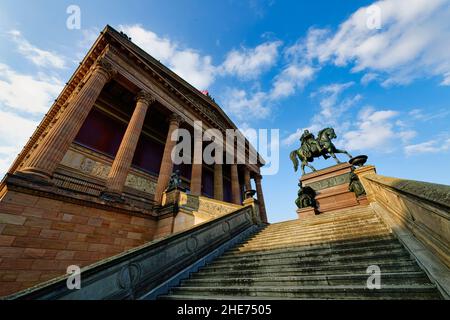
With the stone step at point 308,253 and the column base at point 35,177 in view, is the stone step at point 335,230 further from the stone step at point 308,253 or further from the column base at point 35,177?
the column base at point 35,177

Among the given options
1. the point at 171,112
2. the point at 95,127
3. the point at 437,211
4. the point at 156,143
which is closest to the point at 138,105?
the point at 171,112

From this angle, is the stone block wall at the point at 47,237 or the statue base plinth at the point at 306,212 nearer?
the stone block wall at the point at 47,237

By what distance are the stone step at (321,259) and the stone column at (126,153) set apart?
7387 mm

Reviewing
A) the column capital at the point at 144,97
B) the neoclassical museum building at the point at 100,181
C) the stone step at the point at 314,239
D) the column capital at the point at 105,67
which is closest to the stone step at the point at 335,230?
the stone step at the point at 314,239

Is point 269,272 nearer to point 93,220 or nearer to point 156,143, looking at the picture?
point 93,220

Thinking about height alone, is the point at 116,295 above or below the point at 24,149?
below

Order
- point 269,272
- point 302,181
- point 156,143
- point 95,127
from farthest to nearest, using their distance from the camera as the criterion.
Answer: point 156,143
point 95,127
point 302,181
point 269,272

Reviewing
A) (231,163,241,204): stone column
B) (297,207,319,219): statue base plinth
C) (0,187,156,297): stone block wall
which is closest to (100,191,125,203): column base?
(0,187,156,297): stone block wall

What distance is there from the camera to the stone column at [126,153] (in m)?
10.1

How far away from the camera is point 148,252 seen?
415 centimetres

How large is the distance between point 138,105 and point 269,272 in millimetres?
13458

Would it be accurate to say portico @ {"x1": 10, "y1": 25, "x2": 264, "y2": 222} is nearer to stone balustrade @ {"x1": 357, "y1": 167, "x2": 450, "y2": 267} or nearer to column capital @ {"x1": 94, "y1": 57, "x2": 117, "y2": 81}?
column capital @ {"x1": 94, "y1": 57, "x2": 117, "y2": 81}

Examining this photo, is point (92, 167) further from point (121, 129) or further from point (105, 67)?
point (105, 67)

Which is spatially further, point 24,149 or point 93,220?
point 24,149
